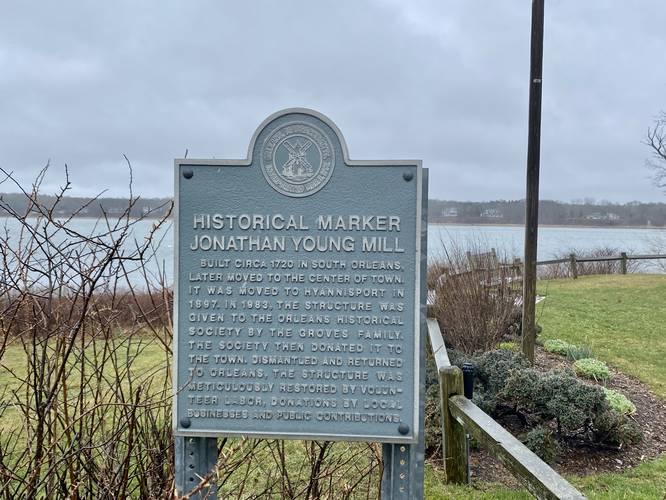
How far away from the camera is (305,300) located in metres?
2.84

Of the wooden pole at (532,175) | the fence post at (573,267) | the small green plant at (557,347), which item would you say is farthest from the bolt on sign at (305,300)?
the fence post at (573,267)

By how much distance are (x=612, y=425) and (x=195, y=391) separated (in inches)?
170

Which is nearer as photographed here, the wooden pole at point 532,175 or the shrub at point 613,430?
the shrub at point 613,430

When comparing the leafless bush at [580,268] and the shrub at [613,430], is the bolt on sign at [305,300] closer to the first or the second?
the shrub at [613,430]

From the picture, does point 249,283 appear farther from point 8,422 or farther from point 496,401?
point 8,422

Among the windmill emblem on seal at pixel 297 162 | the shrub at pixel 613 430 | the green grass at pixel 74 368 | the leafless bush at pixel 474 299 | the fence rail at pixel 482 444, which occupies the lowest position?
the green grass at pixel 74 368

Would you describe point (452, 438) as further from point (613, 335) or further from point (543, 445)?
point (613, 335)

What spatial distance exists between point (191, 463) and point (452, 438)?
2430 mm

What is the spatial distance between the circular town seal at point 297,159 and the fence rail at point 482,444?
192 cm

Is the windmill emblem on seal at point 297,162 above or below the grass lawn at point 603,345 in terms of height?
above

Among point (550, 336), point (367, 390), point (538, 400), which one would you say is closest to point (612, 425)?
point (538, 400)

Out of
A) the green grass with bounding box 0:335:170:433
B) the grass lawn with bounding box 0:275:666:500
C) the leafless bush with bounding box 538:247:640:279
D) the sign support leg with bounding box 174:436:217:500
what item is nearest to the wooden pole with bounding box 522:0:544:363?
the grass lawn with bounding box 0:275:666:500

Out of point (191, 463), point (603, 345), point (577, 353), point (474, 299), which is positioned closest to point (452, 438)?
point (191, 463)

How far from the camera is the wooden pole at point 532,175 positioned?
22.2 feet
